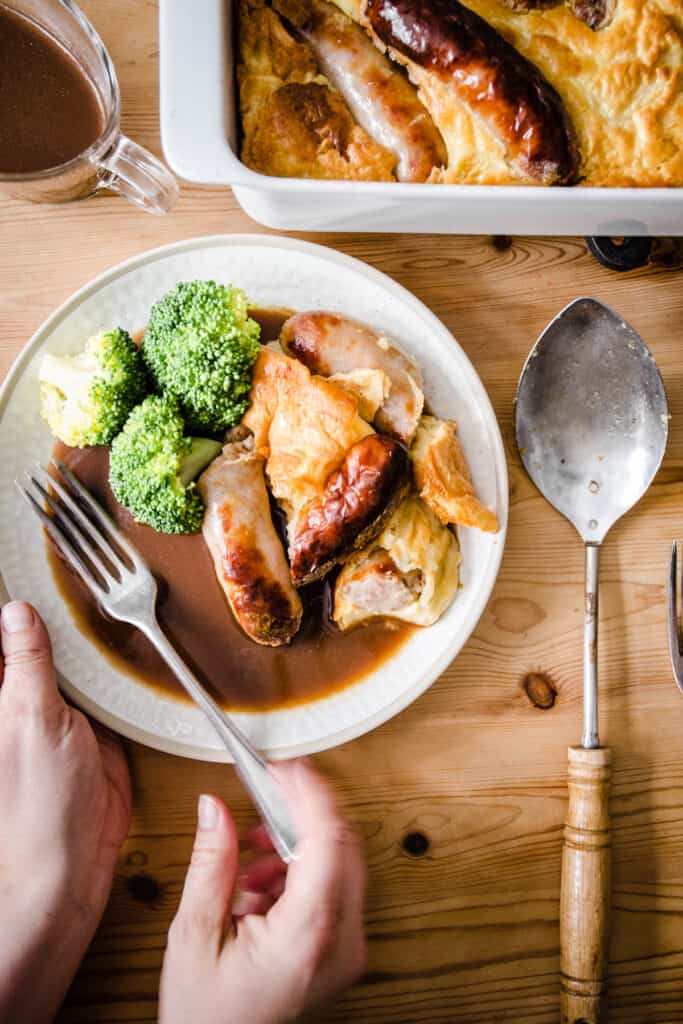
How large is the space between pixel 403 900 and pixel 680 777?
32.1 inches

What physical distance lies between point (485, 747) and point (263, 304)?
1299 millimetres

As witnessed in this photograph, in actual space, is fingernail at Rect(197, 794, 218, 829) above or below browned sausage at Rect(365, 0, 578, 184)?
below

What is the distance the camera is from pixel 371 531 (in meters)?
1.97

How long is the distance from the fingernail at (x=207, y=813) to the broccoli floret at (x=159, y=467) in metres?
0.66

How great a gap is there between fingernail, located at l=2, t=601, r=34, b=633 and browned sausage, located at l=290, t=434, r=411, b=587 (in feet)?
2.11

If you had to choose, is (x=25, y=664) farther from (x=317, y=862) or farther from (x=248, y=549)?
(x=317, y=862)

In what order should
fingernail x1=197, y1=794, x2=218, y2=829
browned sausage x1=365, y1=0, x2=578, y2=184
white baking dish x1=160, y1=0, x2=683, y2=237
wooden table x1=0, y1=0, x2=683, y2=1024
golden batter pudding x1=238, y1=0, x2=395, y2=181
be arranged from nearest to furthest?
white baking dish x1=160, y1=0, x2=683, y2=237 < browned sausage x1=365, y1=0, x2=578, y2=184 < golden batter pudding x1=238, y1=0, x2=395, y2=181 < fingernail x1=197, y1=794, x2=218, y2=829 < wooden table x1=0, y1=0, x2=683, y2=1024

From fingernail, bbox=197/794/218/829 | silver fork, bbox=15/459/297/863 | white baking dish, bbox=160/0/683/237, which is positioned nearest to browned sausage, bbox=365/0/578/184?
white baking dish, bbox=160/0/683/237

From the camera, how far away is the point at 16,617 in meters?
1.97

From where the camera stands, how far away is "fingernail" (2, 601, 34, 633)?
196 cm

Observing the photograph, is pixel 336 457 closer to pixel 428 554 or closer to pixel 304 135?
pixel 428 554

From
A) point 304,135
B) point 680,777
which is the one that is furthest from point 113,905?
point 304,135

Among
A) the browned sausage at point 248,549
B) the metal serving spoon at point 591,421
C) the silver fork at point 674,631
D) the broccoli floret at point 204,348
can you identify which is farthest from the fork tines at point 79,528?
the silver fork at point 674,631

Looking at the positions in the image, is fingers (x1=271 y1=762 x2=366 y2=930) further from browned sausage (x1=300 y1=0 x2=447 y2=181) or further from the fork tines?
browned sausage (x1=300 y1=0 x2=447 y2=181)
